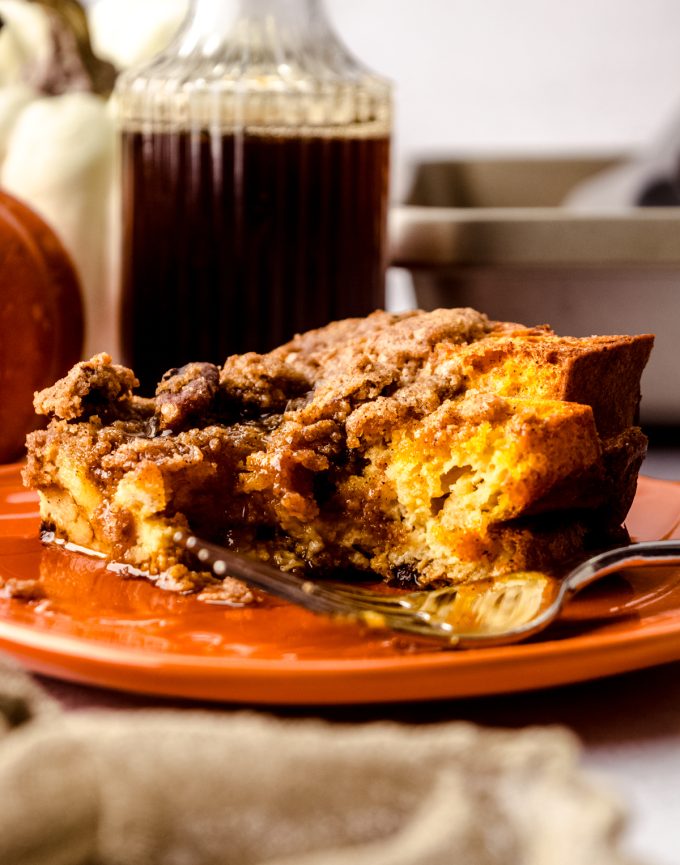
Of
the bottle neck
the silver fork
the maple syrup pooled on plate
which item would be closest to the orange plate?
the silver fork

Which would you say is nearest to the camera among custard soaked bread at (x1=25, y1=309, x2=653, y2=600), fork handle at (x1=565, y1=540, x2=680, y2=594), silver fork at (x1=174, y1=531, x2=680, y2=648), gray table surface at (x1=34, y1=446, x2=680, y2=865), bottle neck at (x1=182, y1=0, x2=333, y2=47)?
gray table surface at (x1=34, y1=446, x2=680, y2=865)

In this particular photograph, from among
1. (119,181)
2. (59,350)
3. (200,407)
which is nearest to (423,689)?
(200,407)

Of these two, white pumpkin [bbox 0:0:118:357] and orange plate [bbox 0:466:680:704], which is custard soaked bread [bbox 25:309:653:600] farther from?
white pumpkin [bbox 0:0:118:357]

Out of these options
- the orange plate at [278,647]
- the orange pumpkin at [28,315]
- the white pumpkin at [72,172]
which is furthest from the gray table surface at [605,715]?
the white pumpkin at [72,172]

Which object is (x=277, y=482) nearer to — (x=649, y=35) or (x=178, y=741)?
(x=178, y=741)

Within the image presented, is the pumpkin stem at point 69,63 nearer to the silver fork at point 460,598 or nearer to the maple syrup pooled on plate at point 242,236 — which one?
the maple syrup pooled on plate at point 242,236
